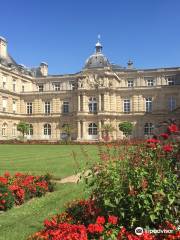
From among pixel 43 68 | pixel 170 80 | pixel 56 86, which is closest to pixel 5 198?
pixel 170 80

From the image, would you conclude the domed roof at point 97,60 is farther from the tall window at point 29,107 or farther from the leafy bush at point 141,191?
the leafy bush at point 141,191

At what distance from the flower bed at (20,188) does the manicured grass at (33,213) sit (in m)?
0.24

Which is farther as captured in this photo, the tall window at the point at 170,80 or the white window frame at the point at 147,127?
the tall window at the point at 170,80

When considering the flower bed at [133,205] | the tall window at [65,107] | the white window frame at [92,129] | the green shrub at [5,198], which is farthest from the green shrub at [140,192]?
the tall window at [65,107]

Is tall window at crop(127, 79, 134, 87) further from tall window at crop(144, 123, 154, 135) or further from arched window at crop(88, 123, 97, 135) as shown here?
arched window at crop(88, 123, 97, 135)

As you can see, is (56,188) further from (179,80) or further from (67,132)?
(179,80)

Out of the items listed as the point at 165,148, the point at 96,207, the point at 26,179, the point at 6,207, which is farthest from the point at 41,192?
the point at 165,148

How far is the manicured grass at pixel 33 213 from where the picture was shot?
25.3ft

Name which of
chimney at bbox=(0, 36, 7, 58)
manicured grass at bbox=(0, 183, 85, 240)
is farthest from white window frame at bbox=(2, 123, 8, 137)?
manicured grass at bbox=(0, 183, 85, 240)

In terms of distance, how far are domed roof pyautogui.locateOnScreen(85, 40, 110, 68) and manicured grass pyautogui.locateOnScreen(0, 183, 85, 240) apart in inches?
1941

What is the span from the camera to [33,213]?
9.39m

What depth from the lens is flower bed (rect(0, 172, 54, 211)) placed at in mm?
9992

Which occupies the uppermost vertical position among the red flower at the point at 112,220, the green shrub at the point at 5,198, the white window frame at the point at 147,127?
the white window frame at the point at 147,127

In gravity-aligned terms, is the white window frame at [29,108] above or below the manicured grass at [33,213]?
above
